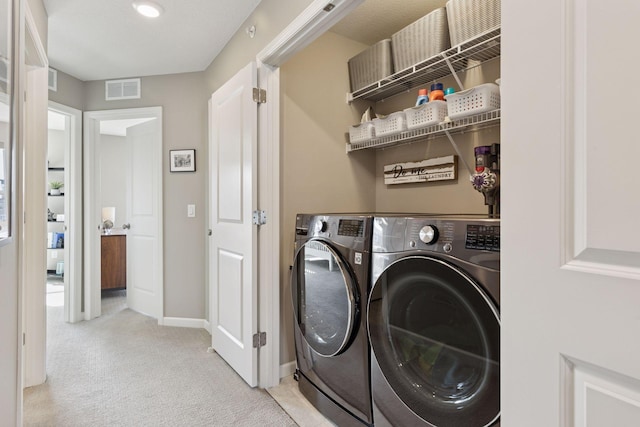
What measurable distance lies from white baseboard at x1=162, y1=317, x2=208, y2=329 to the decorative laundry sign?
216cm

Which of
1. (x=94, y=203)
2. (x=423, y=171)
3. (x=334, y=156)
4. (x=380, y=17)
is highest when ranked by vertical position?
(x=380, y=17)

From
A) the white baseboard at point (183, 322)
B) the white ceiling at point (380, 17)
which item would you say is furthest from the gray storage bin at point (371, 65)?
the white baseboard at point (183, 322)

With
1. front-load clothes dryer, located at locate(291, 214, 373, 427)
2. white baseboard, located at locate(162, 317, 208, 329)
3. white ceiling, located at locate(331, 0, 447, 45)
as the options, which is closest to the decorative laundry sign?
front-load clothes dryer, located at locate(291, 214, 373, 427)

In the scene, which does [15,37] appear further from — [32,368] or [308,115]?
[32,368]

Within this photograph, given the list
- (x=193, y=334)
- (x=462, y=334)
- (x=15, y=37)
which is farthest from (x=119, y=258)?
(x=462, y=334)

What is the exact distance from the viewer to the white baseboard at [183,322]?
324cm

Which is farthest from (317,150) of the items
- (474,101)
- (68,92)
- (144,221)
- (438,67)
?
(68,92)

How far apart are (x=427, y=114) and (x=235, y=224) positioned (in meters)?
1.36

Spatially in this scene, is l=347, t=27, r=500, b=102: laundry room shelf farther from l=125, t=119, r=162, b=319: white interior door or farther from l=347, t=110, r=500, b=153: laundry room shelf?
l=125, t=119, r=162, b=319: white interior door

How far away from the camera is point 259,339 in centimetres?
208

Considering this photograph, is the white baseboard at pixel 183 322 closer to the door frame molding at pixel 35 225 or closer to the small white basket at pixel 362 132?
the door frame molding at pixel 35 225
